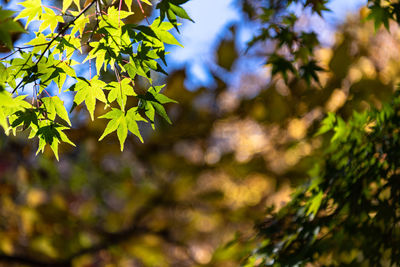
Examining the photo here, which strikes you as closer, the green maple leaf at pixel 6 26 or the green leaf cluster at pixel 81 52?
the green maple leaf at pixel 6 26

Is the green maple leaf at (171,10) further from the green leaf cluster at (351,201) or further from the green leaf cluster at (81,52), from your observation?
the green leaf cluster at (351,201)

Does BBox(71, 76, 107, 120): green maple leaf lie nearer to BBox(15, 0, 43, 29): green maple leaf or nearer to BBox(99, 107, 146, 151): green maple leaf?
BBox(99, 107, 146, 151): green maple leaf

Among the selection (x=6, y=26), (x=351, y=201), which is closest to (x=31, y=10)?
(x=6, y=26)

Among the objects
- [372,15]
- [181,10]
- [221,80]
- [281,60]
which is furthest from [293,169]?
[181,10]

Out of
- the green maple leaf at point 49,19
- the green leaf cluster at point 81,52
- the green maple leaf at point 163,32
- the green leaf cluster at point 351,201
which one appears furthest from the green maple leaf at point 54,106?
the green leaf cluster at point 351,201

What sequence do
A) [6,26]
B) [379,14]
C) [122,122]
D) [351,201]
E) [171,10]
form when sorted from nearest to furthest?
[6,26], [171,10], [122,122], [351,201], [379,14]

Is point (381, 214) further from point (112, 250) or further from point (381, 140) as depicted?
point (112, 250)

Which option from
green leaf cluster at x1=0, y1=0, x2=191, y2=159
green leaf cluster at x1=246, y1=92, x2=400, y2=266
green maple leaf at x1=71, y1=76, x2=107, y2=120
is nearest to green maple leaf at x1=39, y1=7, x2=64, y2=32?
green leaf cluster at x1=0, y1=0, x2=191, y2=159

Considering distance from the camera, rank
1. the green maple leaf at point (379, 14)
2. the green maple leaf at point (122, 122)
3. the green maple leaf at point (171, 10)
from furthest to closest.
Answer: the green maple leaf at point (379, 14) < the green maple leaf at point (122, 122) < the green maple leaf at point (171, 10)

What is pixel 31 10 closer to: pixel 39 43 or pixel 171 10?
pixel 39 43

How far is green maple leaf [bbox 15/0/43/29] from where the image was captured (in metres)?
0.70

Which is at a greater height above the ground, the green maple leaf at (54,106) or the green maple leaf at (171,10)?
the green maple leaf at (54,106)

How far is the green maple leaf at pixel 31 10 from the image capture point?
702 mm

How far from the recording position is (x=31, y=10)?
71 cm
